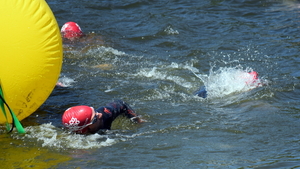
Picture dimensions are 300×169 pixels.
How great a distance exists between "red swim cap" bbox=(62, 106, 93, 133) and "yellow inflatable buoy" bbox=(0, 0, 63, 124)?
0.51 m

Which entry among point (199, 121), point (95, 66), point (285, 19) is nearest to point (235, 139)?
point (199, 121)

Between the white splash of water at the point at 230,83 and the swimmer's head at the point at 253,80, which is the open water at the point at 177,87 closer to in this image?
the white splash of water at the point at 230,83

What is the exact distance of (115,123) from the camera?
7086 mm

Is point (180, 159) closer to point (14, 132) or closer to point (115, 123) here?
point (115, 123)

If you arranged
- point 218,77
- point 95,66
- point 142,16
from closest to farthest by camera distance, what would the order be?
1. point 218,77
2. point 95,66
3. point 142,16

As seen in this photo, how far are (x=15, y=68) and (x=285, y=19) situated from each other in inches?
430

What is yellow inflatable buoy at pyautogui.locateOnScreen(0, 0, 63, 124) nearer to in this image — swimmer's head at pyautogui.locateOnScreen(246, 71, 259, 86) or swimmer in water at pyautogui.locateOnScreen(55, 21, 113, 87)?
swimmer's head at pyautogui.locateOnScreen(246, 71, 259, 86)

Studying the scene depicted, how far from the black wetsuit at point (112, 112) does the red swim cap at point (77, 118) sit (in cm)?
48

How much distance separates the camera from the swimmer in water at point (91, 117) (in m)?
6.03

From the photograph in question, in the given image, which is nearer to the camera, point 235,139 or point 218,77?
point 235,139

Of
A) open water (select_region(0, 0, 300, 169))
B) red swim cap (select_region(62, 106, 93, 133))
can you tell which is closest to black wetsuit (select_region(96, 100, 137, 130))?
open water (select_region(0, 0, 300, 169))

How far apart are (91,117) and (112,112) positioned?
65 centimetres

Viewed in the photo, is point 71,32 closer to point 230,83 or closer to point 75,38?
point 75,38

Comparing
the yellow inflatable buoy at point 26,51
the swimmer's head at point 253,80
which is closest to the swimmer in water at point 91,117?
the yellow inflatable buoy at point 26,51
